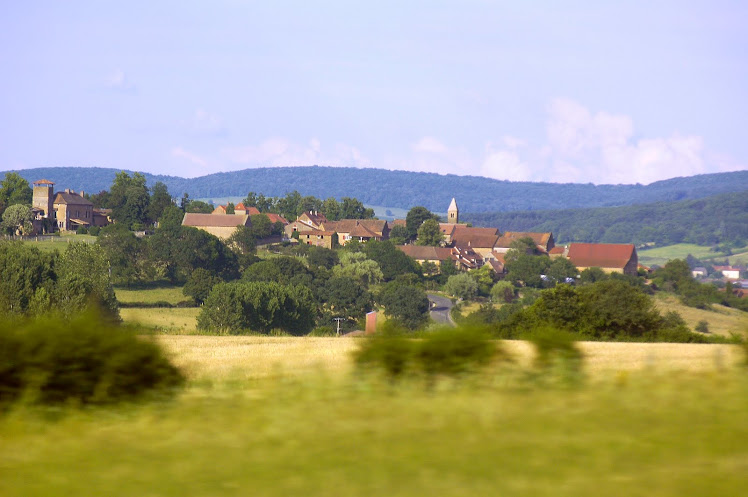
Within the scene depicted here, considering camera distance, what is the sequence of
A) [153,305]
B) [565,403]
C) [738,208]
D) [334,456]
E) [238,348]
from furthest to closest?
[738,208]
[153,305]
[238,348]
[565,403]
[334,456]

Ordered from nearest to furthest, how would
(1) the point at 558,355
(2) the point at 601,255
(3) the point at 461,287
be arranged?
1. (1) the point at 558,355
2. (3) the point at 461,287
3. (2) the point at 601,255

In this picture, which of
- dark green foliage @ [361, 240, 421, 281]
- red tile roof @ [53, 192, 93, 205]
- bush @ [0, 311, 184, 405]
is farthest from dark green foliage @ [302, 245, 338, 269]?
bush @ [0, 311, 184, 405]

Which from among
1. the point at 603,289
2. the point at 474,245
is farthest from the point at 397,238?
the point at 603,289

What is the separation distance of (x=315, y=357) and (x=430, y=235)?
116 meters

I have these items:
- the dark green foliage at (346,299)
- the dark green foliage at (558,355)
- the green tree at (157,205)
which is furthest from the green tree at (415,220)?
the dark green foliage at (558,355)

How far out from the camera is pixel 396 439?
583cm

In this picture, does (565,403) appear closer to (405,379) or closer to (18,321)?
(405,379)

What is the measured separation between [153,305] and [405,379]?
62946mm

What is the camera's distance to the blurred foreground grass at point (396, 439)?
16.5 ft

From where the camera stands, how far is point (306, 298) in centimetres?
6069

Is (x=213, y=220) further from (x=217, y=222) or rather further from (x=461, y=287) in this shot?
(x=461, y=287)

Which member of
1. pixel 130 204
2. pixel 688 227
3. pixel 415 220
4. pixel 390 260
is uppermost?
pixel 130 204

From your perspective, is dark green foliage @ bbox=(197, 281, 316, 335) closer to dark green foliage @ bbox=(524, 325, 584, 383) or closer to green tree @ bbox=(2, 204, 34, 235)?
dark green foliage @ bbox=(524, 325, 584, 383)

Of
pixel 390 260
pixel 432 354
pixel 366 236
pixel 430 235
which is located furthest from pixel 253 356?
pixel 366 236
